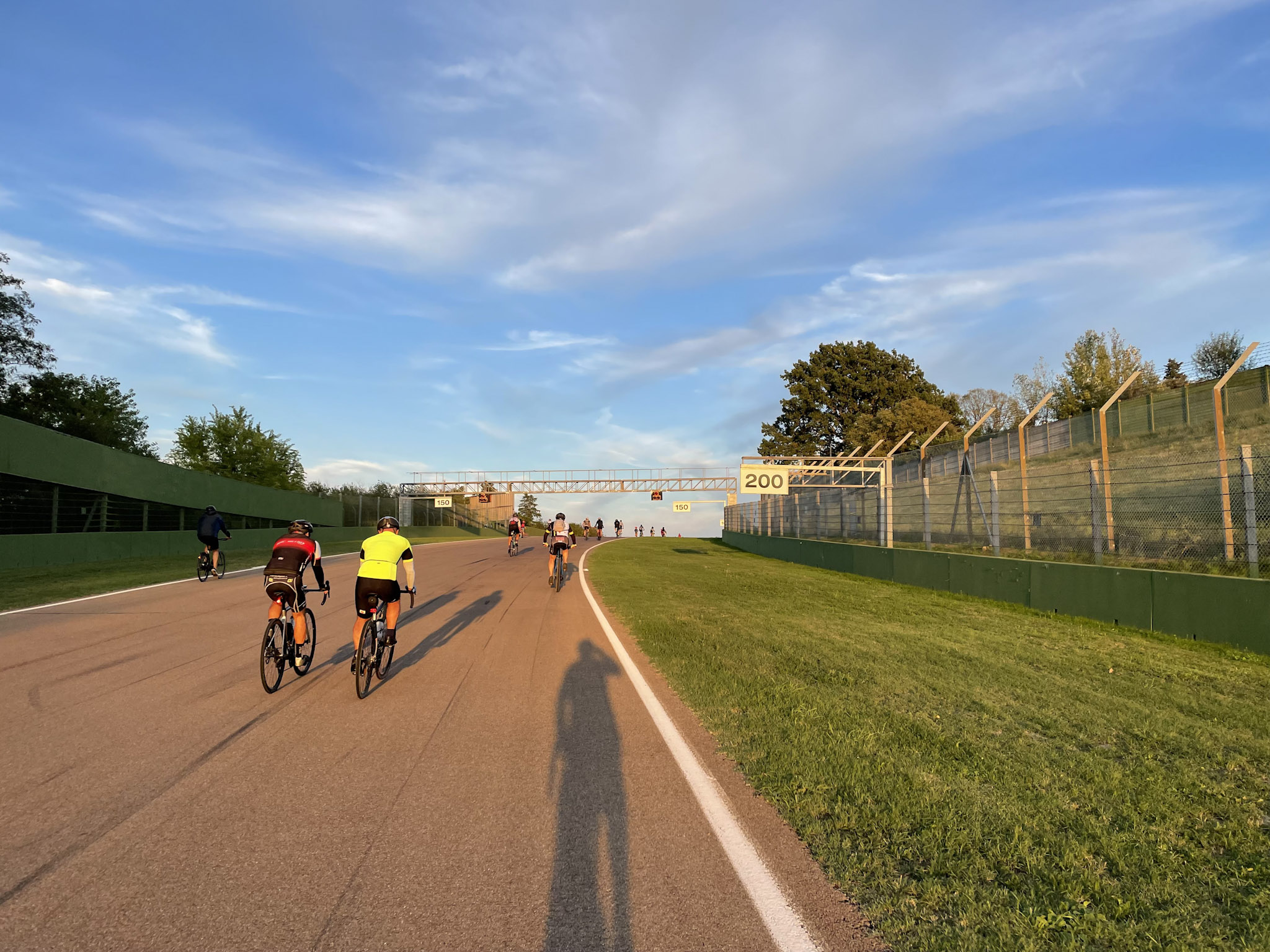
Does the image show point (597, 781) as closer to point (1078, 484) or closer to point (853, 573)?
point (1078, 484)

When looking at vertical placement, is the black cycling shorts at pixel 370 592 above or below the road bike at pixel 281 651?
above

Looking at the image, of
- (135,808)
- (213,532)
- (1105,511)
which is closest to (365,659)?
(135,808)

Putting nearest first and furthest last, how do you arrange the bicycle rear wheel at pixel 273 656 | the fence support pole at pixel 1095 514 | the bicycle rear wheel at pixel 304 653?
the bicycle rear wheel at pixel 273 656 → the bicycle rear wheel at pixel 304 653 → the fence support pole at pixel 1095 514

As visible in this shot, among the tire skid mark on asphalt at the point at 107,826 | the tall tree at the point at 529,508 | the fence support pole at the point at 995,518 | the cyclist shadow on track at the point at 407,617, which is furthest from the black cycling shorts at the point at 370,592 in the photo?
the tall tree at the point at 529,508

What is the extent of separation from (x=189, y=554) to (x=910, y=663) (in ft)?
99.9

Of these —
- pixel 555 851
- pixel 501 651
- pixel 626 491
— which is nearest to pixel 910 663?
pixel 501 651

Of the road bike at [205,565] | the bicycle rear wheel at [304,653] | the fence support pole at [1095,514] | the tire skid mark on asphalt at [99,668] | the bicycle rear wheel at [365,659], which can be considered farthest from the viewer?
the road bike at [205,565]

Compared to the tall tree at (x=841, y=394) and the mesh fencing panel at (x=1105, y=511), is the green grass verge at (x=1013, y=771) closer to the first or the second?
the mesh fencing panel at (x=1105, y=511)

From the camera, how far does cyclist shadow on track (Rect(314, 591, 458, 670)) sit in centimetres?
964

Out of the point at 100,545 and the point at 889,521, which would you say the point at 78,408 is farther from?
the point at 889,521

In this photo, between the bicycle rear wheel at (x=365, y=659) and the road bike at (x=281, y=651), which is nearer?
the bicycle rear wheel at (x=365, y=659)

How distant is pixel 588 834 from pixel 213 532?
18771mm

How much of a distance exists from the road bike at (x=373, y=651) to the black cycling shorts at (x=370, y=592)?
0.04m

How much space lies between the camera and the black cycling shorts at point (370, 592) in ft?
26.5
